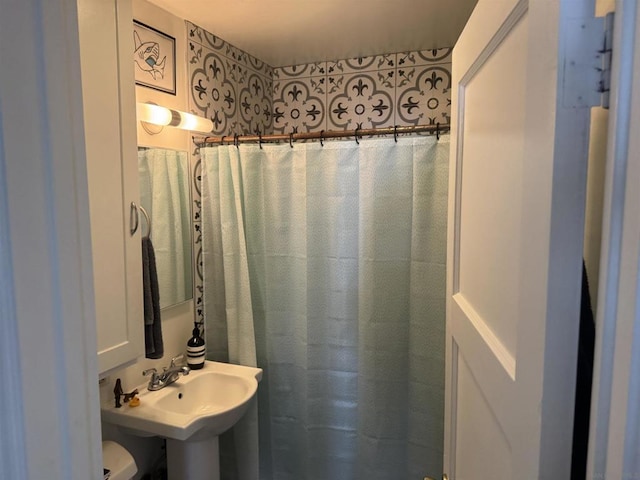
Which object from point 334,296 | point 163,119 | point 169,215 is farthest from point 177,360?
point 163,119

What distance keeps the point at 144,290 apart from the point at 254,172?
0.82 m

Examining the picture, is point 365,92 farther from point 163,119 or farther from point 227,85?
point 163,119

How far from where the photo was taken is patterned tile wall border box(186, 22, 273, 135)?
2.12m

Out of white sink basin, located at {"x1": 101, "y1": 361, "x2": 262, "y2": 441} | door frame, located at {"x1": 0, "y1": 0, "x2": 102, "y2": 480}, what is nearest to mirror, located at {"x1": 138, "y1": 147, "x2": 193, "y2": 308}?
white sink basin, located at {"x1": 101, "y1": 361, "x2": 262, "y2": 441}

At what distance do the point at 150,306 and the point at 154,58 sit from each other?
1.11m

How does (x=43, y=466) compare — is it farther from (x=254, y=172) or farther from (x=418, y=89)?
(x=418, y=89)

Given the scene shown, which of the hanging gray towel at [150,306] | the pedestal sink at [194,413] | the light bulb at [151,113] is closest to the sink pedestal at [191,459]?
the pedestal sink at [194,413]

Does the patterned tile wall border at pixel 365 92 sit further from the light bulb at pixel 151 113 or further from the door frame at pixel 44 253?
the door frame at pixel 44 253

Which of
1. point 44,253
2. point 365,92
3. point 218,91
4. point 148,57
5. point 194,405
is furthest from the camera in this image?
point 365,92

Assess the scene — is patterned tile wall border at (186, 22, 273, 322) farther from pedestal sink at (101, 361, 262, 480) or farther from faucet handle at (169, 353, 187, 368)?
pedestal sink at (101, 361, 262, 480)

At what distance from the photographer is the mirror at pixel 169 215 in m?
1.87

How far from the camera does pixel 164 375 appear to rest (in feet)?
6.18

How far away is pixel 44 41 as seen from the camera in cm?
54

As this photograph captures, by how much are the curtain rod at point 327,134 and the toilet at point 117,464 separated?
142 cm
